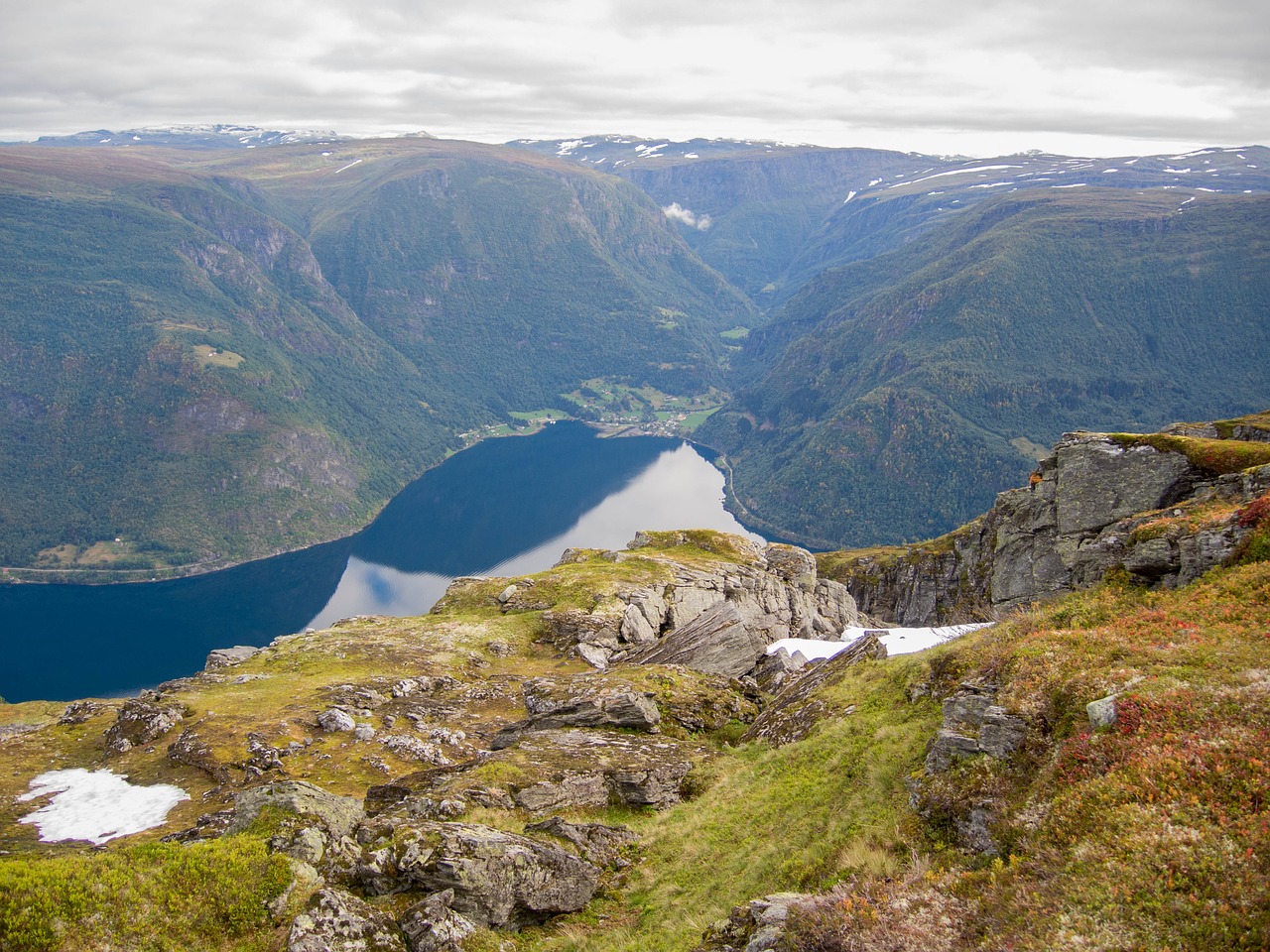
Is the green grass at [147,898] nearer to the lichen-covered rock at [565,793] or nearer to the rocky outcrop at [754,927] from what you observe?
the lichen-covered rock at [565,793]

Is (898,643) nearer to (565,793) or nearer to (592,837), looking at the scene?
(565,793)

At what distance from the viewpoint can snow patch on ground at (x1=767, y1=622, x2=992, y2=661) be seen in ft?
106

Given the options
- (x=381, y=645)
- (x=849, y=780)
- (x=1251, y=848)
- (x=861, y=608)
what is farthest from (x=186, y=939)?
(x=861, y=608)

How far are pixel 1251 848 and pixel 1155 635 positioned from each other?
7.62 metres

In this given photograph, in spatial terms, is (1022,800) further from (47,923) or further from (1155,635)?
(47,923)

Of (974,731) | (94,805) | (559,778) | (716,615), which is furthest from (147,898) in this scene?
(716,615)

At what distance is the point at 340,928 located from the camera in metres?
14.7

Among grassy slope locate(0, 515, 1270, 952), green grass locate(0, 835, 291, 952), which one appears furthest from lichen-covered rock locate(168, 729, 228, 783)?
green grass locate(0, 835, 291, 952)

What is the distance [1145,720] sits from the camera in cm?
1338

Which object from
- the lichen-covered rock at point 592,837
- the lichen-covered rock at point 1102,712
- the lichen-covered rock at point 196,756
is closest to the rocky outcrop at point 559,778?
the lichen-covered rock at point 592,837

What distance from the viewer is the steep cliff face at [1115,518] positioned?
835 inches

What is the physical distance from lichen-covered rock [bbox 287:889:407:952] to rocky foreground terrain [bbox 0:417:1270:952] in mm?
75

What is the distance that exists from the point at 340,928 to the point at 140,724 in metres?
24.5

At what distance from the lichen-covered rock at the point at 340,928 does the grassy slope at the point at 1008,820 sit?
121 cm
